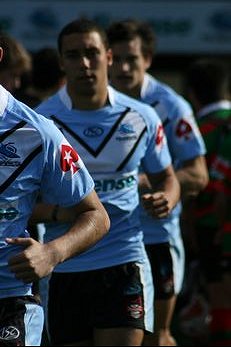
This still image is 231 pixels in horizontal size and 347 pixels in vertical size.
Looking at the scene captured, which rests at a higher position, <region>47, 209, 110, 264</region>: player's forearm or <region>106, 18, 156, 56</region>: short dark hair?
<region>47, 209, 110, 264</region>: player's forearm

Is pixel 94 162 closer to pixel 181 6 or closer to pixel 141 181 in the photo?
pixel 141 181

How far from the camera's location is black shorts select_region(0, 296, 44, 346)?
→ 14.4 ft

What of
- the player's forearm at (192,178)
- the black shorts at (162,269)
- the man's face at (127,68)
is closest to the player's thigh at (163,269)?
the black shorts at (162,269)

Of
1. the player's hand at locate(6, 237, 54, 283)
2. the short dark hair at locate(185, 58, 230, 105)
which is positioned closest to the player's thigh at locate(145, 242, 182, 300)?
the short dark hair at locate(185, 58, 230, 105)

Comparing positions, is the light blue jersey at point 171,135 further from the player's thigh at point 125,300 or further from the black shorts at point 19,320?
the black shorts at point 19,320

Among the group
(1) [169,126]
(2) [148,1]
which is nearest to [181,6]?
(2) [148,1]

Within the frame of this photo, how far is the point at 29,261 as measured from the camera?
12.8 feet

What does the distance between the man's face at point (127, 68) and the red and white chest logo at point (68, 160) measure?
9.79 feet

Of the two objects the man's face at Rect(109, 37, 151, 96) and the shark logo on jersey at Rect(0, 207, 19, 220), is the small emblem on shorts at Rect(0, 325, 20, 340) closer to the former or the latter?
the shark logo on jersey at Rect(0, 207, 19, 220)

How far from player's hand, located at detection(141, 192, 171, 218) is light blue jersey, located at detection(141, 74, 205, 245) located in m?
1.27

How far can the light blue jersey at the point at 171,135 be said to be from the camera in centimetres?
708

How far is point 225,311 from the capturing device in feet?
29.6

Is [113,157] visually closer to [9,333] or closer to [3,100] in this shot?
[3,100]

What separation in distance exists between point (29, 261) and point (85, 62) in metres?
2.46
